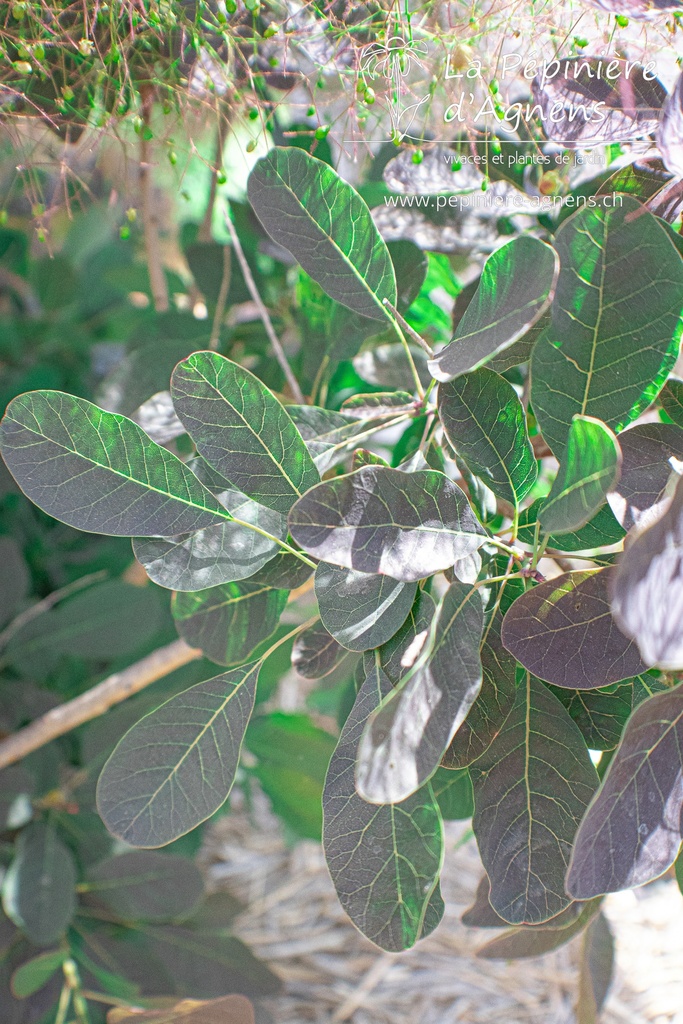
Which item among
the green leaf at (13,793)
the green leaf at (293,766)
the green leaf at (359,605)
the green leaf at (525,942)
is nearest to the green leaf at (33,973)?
the green leaf at (13,793)

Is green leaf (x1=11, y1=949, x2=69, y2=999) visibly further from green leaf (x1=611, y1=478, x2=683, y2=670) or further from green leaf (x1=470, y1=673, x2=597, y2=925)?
green leaf (x1=611, y1=478, x2=683, y2=670)

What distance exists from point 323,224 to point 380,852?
298mm

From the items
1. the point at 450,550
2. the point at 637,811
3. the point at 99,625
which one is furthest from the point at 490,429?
the point at 99,625

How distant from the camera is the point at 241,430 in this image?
0.34 m

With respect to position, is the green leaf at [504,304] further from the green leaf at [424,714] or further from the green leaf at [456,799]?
the green leaf at [456,799]

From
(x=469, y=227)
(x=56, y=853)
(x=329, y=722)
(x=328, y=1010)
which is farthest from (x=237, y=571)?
(x=329, y=722)

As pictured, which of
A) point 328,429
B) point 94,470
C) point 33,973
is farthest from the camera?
point 33,973

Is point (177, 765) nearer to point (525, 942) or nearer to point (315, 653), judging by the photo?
point (315, 653)

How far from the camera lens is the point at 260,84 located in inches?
18.7

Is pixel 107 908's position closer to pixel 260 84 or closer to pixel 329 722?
pixel 329 722

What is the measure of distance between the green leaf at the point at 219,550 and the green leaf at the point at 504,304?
108mm

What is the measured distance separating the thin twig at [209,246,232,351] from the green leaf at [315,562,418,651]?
361mm

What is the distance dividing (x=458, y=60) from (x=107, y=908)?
76 cm

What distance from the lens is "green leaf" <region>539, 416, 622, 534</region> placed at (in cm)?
26
